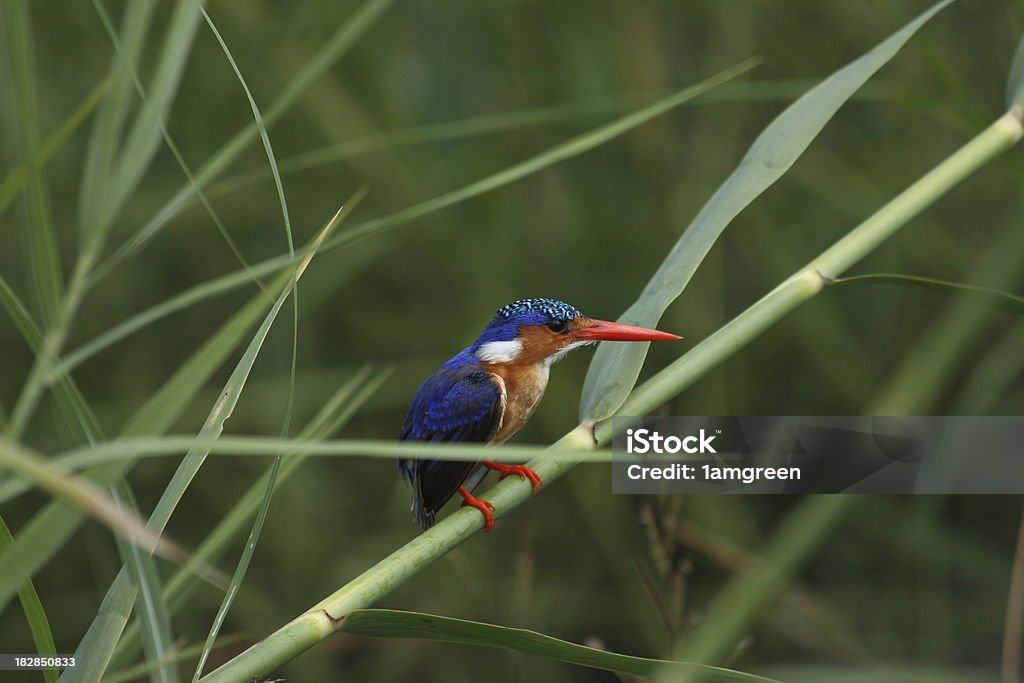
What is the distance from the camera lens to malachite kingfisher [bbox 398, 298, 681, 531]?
119 centimetres

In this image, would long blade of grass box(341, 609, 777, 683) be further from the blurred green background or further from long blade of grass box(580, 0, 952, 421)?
the blurred green background

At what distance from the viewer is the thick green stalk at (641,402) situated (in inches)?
36.1

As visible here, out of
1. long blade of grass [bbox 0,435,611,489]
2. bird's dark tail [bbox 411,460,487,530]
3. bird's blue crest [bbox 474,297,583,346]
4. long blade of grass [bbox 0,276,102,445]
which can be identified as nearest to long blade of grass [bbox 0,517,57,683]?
long blade of grass [bbox 0,276,102,445]

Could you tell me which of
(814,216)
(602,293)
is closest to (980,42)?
(814,216)

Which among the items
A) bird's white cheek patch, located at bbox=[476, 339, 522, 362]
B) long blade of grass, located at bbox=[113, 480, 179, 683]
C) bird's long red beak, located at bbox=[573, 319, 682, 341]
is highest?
bird's white cheek patch, located at bbox=[476, 339, 522, 362]

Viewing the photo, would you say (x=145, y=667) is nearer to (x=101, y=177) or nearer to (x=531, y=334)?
(x=101, y=177)

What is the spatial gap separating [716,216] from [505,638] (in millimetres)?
559

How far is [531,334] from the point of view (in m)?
1.43

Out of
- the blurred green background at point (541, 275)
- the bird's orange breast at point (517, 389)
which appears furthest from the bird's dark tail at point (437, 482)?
the blurred green background at point (541, 275)

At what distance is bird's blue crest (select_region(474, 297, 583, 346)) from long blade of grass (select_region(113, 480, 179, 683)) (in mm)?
720

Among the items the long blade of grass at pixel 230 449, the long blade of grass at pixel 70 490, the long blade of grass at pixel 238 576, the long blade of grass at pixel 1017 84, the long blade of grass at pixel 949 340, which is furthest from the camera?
the long blade of grass at pixel 949 340

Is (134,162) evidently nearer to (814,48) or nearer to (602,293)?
(602,293)

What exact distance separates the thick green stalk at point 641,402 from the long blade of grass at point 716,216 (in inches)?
1.3

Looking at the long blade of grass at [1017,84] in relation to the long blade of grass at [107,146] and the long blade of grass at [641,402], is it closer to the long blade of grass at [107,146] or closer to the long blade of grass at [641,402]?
the long blade of grass at [641,402]
